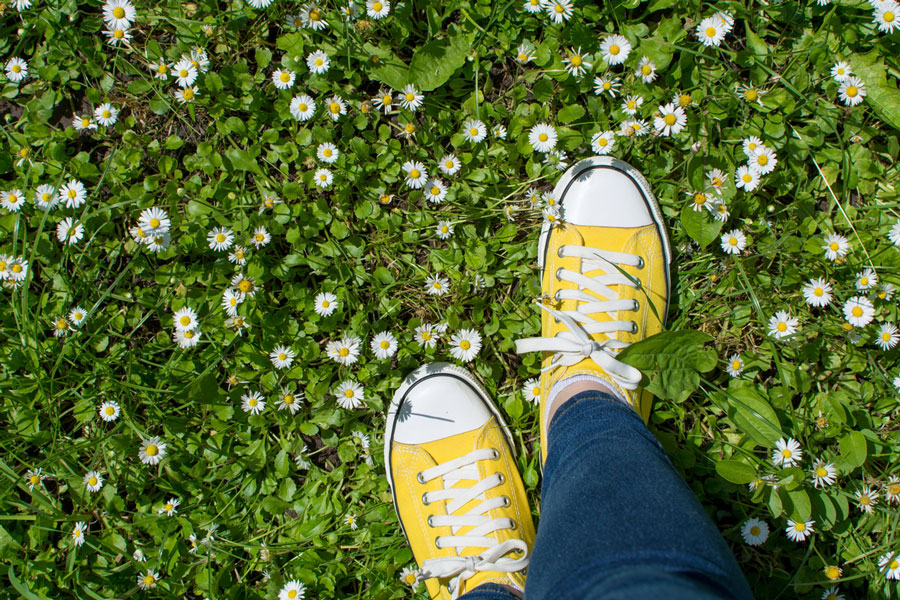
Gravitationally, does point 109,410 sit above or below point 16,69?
below

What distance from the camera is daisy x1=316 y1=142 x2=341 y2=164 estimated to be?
1.69 meters

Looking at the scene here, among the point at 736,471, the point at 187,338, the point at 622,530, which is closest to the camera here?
the point at 622,530

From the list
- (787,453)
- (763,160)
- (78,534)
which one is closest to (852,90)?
(763,160)

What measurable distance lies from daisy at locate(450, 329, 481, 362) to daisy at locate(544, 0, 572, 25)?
944mm

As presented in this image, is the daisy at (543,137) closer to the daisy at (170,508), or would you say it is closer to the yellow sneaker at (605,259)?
the yellow sneaker at (605,259)

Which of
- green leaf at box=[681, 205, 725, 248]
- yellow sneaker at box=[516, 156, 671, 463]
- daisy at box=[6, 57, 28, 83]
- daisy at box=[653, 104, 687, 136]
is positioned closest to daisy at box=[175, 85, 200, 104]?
daisy at box=[6, 57, 28, 83]

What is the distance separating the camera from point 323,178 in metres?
1.71

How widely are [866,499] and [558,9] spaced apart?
1.66 m

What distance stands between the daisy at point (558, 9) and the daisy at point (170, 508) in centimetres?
183

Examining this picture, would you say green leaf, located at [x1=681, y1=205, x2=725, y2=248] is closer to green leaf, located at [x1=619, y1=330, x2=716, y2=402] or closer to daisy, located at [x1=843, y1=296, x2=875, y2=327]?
green leaf, located at [x1=619, y1=330, x2=716, y2=402]

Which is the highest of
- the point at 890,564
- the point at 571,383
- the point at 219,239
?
the point at 219,239

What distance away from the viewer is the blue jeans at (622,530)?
0.96 m

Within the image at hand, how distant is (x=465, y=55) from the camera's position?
170 centimetres

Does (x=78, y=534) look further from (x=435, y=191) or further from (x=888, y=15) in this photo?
(x=888, y=15)
